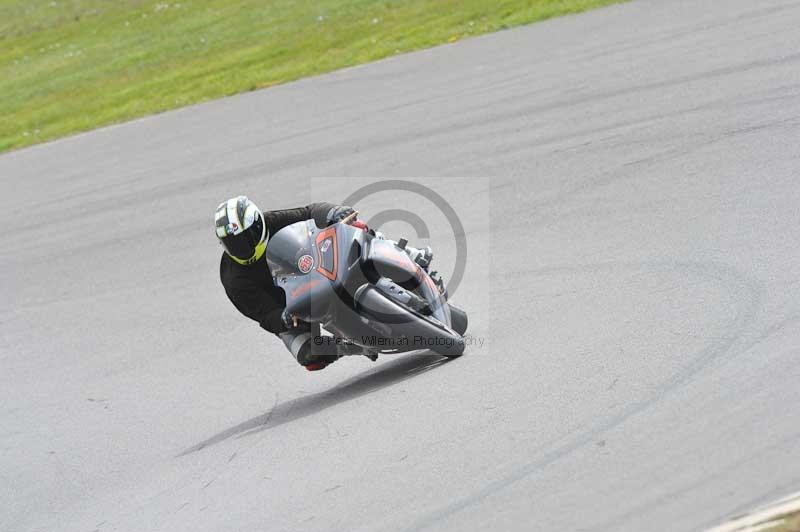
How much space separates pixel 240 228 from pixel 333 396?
4.74ft

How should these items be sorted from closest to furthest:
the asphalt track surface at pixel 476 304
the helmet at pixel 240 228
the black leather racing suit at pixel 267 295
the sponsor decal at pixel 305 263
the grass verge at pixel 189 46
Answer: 1. the asphalt track surface at pixel 476 304
2. the sponsor decal at pixel 305 263
3. the helmet at pixel 240 228
4. the black leather racing suit at pixel 267 295
5. the grass verge at pixel 189 46

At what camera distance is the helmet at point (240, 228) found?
7805mm

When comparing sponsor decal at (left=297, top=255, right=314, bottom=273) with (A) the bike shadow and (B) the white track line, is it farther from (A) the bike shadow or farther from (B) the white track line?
(B) the white track line

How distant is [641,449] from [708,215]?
431 centimetres

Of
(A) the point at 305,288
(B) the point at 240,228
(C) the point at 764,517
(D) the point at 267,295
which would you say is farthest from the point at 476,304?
(C) the point at 764,517

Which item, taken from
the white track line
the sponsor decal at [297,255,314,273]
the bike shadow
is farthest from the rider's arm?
the white track line

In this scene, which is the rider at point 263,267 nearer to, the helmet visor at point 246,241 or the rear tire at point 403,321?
the helmet visor at point 246,241

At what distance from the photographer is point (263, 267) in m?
8.36

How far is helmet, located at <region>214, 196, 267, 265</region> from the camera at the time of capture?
7805mm

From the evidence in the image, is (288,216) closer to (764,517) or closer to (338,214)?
(338,214)

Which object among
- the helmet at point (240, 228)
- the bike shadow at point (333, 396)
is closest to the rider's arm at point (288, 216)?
the helmet at point (240, 228)

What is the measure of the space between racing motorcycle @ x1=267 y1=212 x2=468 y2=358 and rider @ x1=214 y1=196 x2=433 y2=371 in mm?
122

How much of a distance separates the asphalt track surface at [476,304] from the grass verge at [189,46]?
1.52 m

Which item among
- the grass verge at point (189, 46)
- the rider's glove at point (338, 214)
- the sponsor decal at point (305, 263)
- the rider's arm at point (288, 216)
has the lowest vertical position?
the sponsor decal at point (305, 263)
